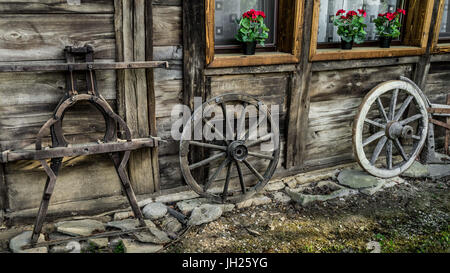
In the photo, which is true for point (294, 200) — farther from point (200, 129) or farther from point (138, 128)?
point (138, 128)

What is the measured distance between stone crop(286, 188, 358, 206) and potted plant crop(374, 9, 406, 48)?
1.79 meters

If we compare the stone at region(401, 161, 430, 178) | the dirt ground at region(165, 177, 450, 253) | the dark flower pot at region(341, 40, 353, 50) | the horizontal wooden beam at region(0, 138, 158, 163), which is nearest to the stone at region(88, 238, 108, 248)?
the dirt ground at region(165, 177, 450, 253)

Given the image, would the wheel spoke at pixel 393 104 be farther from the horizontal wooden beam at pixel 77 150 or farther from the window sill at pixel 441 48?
the horizontal wooden beam at pixel 77 150

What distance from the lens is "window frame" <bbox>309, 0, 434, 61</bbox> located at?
3.97 metres

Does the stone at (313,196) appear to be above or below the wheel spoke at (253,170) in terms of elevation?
below

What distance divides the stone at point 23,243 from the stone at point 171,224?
0.96m

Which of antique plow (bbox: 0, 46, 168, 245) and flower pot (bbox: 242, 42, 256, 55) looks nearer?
antique plow (bbox: 0, 46, 168, 245)

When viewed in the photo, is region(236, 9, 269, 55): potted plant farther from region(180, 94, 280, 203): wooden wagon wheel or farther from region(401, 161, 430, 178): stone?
region(401, 161, 430, 178): stone

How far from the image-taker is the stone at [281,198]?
391 cm

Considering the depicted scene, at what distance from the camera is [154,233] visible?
10.4 feet

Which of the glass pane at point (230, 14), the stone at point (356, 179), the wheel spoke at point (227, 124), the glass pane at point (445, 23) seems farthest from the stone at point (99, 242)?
the glass pane at point (445, 23)
